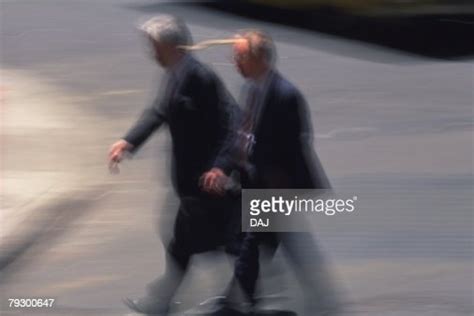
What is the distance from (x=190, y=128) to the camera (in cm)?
725

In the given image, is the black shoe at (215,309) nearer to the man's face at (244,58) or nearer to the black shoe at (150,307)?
the black shoe at (150,307)

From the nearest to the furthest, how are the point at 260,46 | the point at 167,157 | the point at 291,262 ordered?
the point at 260,46
the point at 291,262
the point at 167,157

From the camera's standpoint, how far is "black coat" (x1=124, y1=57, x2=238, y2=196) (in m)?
7.23

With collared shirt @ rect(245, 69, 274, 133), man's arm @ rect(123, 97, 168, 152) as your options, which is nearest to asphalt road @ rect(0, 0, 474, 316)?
man's arm @ rect(123, 97, 168, 152)

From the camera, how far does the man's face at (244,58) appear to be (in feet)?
23.2

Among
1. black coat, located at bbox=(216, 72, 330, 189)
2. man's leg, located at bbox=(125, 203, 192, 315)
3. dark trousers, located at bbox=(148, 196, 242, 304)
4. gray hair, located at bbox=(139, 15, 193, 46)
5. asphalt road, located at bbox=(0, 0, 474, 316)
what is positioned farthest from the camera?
asphalt road, located at bbox=(0, 0, 474, 316)

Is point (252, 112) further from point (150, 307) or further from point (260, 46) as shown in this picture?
point (150, 307)

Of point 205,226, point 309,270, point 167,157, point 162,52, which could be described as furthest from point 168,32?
point 309,270

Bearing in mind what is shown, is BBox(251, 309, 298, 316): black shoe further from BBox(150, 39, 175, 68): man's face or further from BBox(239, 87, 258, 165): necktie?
BBox(150, 39, 175, 68): man's face

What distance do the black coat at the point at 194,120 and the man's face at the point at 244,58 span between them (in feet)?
0.67

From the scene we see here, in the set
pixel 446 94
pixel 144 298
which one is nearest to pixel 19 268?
pixel 144 298

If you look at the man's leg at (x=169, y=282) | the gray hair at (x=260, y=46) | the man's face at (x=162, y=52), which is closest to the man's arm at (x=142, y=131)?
the man's face at (x=162, y=52)

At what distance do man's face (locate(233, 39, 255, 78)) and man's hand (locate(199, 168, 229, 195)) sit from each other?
545 mm

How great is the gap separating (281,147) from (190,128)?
54cm
